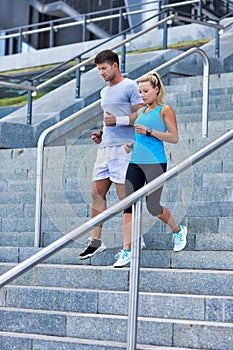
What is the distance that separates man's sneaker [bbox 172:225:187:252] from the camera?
6457 millimetres

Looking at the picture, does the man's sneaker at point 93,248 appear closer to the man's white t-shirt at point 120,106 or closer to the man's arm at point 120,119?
the man's white t-shirt at point 120,106

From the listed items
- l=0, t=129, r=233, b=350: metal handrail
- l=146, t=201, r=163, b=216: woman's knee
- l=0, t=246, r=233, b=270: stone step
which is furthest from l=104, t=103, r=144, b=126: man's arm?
l=0, t=129, r=233, b=350: metal handrail

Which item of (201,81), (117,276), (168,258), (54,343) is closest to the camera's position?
(54,343)

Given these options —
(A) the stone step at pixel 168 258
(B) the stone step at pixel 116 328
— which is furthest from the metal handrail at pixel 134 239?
(A) the stone step at pixel 168 258

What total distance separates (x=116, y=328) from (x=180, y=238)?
40.5 inches

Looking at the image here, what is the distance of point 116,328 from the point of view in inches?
224

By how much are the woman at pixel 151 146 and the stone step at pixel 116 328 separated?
693 millimetres

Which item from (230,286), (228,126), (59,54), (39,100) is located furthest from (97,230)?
(59,54)

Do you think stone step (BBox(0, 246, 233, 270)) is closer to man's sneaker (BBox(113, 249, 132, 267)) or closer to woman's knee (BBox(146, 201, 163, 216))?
man's sneaker (BBox(113, 249, 132, 267))

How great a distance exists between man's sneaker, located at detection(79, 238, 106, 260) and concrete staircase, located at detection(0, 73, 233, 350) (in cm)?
6

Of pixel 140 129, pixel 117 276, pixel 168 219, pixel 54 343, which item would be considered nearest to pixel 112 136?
pixel 140 129

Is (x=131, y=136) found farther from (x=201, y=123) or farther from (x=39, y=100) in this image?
(x=39, y=100)

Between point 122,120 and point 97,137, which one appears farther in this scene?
point 97,137

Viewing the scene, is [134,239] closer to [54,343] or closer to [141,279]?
[54,343]
